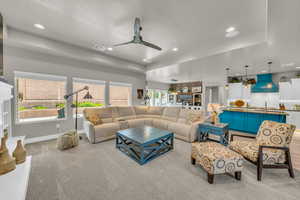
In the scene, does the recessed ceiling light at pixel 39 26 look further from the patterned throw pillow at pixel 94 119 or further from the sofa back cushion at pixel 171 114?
the sofa back cushion at pixel 171 114

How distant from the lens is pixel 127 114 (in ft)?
15.9

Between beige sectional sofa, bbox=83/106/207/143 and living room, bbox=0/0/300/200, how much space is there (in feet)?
0.12

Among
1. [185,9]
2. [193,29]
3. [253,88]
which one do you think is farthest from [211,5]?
[253,88]

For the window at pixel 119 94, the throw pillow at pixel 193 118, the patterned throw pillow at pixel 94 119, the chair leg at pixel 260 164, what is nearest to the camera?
the chair leg at pixel 260 164

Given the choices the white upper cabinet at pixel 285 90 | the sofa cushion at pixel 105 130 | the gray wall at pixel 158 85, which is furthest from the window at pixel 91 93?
the white upper cabinet at pixel 285 90

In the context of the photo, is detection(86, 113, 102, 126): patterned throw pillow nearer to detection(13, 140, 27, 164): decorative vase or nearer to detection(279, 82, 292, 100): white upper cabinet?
detection(13, 140, 27, 164): decorative vase

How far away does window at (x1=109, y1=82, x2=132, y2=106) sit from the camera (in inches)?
206

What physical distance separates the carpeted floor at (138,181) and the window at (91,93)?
2.20 m

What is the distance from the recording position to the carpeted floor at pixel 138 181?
5.28 ft

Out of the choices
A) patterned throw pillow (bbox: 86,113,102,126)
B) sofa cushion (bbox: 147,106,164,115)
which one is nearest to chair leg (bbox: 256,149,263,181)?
sofa cushion (bbox: 147,106,164,115)

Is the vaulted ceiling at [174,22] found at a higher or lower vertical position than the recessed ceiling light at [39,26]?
lower

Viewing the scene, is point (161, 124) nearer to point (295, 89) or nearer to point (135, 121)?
point (135, 121)

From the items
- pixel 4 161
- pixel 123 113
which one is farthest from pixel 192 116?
pixel 4 161

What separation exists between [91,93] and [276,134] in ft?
17.4
